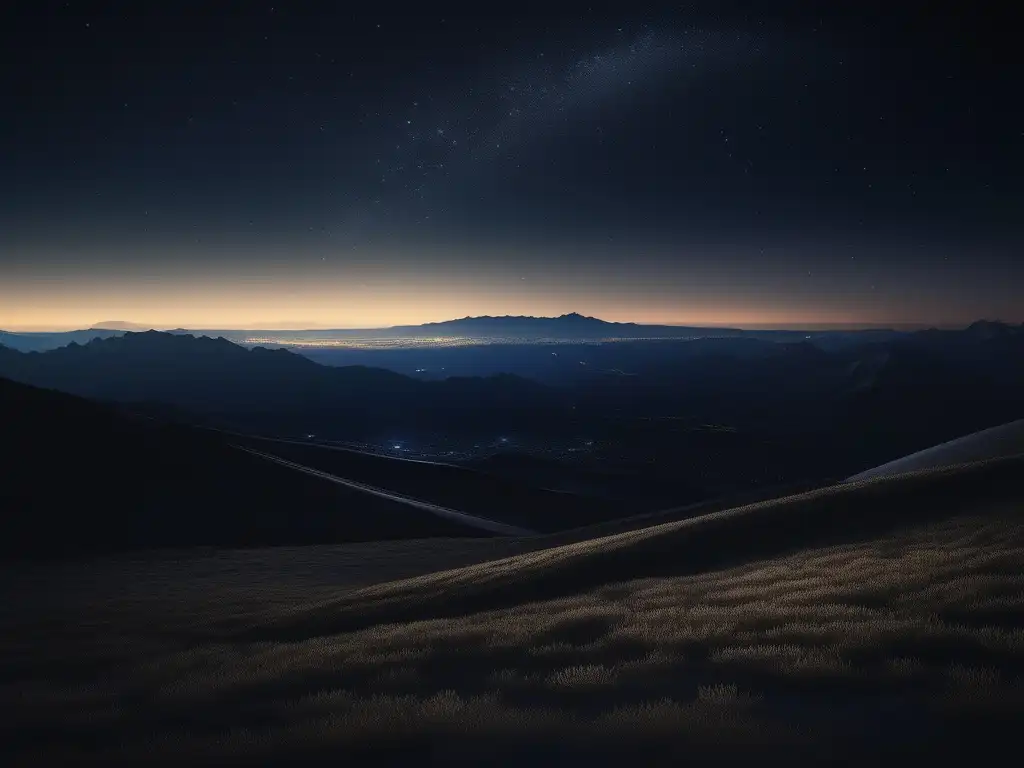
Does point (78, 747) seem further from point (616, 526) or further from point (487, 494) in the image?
point (487, 494)

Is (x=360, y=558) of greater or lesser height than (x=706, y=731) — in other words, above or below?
below

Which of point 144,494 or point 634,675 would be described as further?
point 144,494

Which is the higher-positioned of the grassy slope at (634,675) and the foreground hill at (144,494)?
the grassy slope at (634,675)

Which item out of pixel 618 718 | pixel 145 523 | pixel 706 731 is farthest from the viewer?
pixel 145 523

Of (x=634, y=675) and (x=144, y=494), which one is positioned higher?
(x=634, y=675)

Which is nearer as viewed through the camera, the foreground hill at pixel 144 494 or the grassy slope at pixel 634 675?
the grassy slope at pixel 634 675

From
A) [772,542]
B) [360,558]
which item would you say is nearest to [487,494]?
[360,558]
